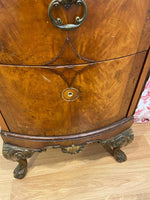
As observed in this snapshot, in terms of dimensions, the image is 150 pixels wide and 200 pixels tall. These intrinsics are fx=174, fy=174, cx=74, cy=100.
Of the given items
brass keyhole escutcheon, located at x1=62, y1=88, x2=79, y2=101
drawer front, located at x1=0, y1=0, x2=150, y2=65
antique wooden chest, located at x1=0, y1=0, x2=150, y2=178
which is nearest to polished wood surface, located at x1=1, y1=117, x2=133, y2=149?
antique wooden chest, located at x1=0, y1=0, x2=150, y2=178

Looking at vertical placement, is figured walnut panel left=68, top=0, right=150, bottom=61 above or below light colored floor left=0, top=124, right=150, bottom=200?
above

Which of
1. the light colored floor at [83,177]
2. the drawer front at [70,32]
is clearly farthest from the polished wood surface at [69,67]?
the light colored floor at [83,177]

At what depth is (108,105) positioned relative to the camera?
25.2 inches

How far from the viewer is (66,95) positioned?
56 centimetres

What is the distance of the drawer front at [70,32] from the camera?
0.38 m

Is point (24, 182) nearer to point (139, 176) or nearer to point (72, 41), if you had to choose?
point (139, 176)

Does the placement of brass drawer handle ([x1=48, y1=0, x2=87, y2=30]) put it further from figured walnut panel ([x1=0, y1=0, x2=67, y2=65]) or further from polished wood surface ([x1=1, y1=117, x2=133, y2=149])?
polished wood surface ([x1=1, y1=117, x2=133, y2=149])

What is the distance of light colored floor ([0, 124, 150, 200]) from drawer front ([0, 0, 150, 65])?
0.69 metres

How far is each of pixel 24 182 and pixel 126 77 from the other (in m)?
0.74

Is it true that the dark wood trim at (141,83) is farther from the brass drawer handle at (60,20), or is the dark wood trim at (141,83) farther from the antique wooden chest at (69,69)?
the brass drawer handle at (60,20)

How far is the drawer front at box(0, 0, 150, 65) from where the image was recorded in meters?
0.38

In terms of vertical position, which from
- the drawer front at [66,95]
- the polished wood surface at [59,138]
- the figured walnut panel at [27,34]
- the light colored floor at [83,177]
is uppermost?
the figured walnut panel at [27,34]

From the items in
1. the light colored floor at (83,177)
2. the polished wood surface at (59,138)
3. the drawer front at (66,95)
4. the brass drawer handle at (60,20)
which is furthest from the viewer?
the light colored floor at (83,177)

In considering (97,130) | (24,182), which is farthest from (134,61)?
(24,182)
